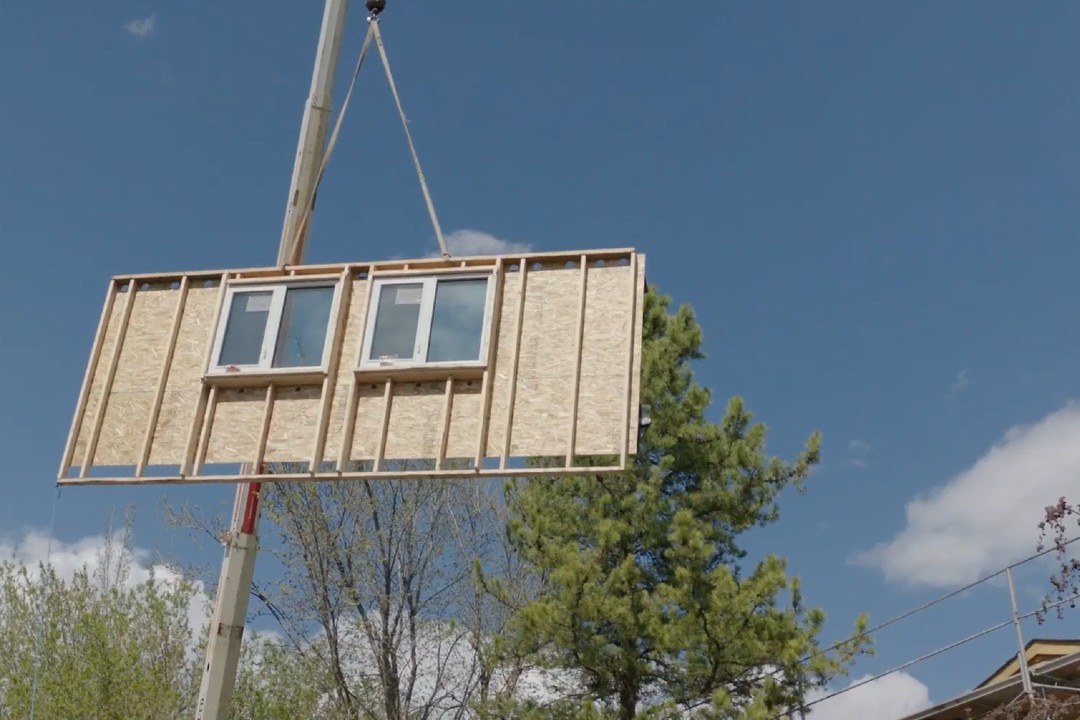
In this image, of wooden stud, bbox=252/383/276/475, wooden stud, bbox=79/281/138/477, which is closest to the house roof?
wooden stud, bbox=252/383/276/475

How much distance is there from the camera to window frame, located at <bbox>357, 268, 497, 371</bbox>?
9.76m

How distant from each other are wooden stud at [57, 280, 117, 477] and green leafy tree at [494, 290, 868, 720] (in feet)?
26.1

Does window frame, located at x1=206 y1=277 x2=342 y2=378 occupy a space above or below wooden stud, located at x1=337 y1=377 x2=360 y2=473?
above

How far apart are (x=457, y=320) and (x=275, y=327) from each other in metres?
1.83

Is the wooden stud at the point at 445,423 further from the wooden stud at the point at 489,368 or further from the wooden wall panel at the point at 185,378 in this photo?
the wooden wall panel at the point at 185,378

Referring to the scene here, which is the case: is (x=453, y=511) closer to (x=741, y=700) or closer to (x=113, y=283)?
(x=741, y=700)

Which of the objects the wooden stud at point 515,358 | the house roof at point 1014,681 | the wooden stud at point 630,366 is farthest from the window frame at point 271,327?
the house roof at point 1014,681

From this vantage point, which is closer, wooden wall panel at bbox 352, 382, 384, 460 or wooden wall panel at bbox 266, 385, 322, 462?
wooden wall panel at bbox 352, 382, 384, 460

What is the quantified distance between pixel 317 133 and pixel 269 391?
10.3ft

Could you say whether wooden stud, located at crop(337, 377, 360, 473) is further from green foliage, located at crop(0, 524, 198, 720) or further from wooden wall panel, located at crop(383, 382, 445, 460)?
green foliage, located at crop(0, 524, 198, 720)

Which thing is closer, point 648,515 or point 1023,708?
point 1023,708

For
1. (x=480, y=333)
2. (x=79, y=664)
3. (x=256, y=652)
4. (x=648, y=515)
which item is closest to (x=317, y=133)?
(x=480, y=333)

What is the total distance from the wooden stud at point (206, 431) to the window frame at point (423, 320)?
1.50m

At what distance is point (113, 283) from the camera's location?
441 inches
